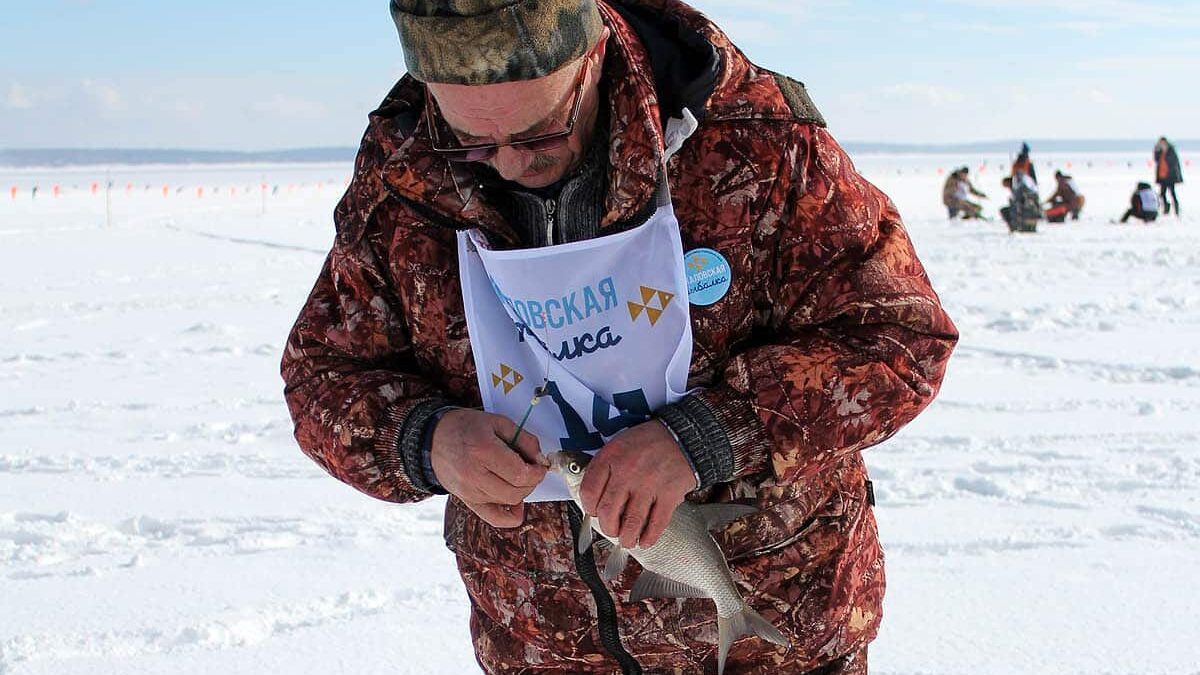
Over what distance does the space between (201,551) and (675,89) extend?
11.4ft

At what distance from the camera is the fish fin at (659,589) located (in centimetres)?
179

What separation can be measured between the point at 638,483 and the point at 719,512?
0.17 metres

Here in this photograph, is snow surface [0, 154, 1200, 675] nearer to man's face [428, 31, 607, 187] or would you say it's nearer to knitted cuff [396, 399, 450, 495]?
knitted cuff [396, 399, 450, 495]

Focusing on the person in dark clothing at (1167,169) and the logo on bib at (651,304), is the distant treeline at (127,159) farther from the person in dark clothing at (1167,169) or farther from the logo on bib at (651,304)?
the logo on bib at (651,304)

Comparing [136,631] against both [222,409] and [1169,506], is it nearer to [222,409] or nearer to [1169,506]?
[222,409]

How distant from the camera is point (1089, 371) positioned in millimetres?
7371

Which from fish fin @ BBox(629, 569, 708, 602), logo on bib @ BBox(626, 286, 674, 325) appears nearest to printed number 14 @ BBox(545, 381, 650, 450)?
logo on bib @ BBox(626, 286, 674, 325)

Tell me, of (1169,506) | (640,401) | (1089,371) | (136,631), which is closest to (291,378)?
(640,401)

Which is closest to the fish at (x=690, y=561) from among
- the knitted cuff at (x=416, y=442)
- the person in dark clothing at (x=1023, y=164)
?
the knitted cuff at (x=416, y=442)

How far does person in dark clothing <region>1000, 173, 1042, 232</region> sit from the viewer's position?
57.1 ft

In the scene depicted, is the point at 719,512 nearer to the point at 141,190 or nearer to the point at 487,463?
the point at 487,463

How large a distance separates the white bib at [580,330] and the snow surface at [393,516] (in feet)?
6.40

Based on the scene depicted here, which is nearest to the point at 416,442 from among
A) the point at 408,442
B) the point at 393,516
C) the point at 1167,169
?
the point at 408,442

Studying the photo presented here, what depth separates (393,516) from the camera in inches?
193
